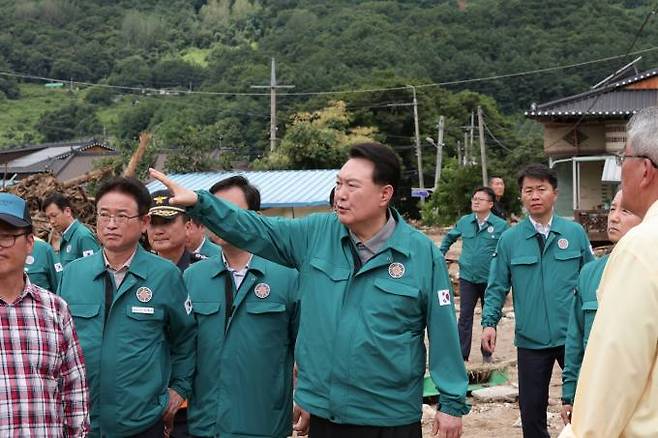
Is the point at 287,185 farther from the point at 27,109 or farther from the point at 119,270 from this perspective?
the point at 27,109

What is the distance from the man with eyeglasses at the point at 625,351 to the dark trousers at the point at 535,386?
4.30m

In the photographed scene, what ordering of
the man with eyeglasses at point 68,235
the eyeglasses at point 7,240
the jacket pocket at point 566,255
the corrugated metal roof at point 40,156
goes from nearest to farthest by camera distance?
1. the eyeglasses at point 7,240
2. the jacket pocket at point 566,255
3. the man with eyeglasses at point 68,235
4. the corrugated metal roof at point 40,156

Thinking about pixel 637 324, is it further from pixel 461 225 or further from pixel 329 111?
pixel 329 111

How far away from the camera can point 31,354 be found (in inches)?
152

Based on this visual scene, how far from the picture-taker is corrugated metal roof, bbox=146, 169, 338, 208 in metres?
30.0

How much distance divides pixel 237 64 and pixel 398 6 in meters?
23.0

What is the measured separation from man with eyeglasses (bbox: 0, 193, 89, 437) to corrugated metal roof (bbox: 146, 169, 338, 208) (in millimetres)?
23401

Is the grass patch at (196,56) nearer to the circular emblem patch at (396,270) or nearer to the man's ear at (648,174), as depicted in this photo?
the circular emblem patch at (396,270)

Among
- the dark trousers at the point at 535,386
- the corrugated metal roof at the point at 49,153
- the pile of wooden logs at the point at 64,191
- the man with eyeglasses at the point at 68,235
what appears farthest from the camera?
the corrugated metal roof at the point at 49,153

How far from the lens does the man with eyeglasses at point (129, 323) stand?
4.89 metres

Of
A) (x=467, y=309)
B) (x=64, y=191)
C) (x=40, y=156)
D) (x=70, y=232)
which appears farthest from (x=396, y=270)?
(x=40, y=156)

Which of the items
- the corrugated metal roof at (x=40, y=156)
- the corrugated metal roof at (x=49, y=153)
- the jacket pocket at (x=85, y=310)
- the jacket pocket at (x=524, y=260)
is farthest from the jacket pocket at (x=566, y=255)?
the corrugated metal roof at (x=40, y=156)

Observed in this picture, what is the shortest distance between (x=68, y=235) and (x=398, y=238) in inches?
230

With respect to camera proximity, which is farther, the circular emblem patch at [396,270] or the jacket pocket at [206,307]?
the jacket pocket at [206,307]
